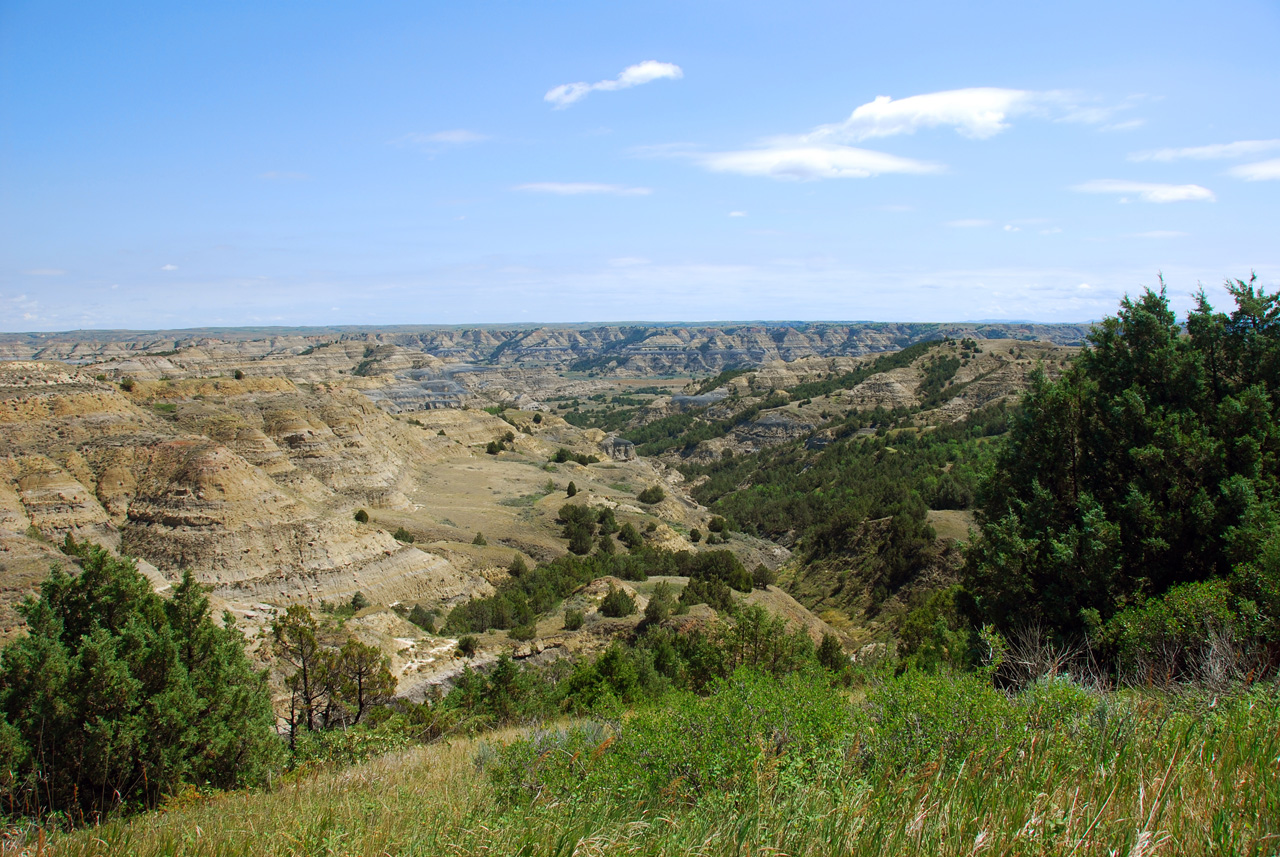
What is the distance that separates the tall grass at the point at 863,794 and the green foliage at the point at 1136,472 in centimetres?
902

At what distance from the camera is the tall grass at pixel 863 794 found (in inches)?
130

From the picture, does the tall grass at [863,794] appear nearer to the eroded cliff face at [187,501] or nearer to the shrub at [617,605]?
the shrub at [617,605]

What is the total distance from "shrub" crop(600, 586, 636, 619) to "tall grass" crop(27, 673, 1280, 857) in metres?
21.2

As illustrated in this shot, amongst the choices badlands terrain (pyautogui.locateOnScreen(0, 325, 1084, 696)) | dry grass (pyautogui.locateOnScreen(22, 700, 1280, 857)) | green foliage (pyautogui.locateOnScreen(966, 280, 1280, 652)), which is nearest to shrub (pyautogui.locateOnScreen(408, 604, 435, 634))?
badlands terrain (pyautogui.locateOnScreen(0, 325, 1084, 696))

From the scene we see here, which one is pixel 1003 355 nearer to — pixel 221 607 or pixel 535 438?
pixel 535 438

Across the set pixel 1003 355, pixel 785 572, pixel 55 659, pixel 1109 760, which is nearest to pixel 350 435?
pixel 785 572

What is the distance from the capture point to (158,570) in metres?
27.8

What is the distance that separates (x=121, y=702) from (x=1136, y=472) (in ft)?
65.8

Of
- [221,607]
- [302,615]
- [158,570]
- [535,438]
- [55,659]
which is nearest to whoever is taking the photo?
[55,659]

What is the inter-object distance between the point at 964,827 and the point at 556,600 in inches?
1205

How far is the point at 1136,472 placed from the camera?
15.4m

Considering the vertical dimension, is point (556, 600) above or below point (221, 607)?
below

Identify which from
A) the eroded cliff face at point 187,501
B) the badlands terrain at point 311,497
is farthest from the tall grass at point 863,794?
the eroded cliff face at point 187,501

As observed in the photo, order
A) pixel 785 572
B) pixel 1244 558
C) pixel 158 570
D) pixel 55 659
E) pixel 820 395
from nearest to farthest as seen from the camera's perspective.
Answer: pixel 55 659
pixel 1244 558
pixel 158 570
pixel 785 572
pixel 820 395
